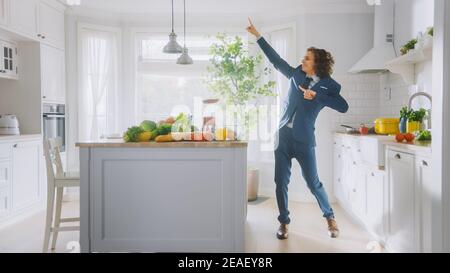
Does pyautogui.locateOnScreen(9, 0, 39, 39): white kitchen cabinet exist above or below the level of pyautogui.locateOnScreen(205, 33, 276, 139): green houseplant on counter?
above

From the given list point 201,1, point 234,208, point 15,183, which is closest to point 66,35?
point 201,1

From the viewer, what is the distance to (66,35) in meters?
5.03

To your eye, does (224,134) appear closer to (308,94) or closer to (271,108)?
(308,94)

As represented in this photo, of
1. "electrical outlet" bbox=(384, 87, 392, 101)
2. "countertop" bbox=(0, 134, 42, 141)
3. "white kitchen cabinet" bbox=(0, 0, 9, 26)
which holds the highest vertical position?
"white kitchen cabinet" bbox=(0, 0, 9, 26)

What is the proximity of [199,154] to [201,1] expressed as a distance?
112 inches

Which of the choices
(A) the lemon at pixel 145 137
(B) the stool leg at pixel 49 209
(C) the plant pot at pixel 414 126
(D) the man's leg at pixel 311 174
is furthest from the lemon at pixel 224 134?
(C) the plant pot at pixel 414 126

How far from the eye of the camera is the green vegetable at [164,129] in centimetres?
274

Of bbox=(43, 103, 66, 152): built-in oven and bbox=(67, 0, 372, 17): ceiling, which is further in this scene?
bbox=(67, 0, 372, 17): ceiling

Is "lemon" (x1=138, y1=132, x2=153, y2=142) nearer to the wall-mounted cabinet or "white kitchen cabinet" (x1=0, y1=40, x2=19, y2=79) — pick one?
the wall-mounted cabinet

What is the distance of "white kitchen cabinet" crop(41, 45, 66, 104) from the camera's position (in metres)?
4.50

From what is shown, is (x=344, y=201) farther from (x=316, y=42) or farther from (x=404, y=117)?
(x=316, y=42)

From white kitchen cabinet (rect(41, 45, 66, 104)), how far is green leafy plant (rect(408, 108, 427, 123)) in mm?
3768

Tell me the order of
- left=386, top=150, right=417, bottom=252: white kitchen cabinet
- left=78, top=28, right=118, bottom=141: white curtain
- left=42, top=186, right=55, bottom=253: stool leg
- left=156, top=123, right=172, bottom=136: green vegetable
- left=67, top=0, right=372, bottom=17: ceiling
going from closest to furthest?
left=386, top=150, right=417, bottom=252: white kitchen cabinet → left=156, top=123, right=172, bottom=136: green vegetable → left=42, top=186, right=55, bottom=253: stool leg → left=67, top=0, right=372, bottom=17: ceiling → left=78, top=28, right=118, bottom=141: white curtain

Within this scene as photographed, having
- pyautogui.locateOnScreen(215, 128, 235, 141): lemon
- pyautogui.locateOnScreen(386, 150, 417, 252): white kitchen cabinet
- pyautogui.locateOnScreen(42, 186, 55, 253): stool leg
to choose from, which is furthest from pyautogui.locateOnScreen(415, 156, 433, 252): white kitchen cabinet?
pyautogui.locateOnScreen(42, 186, 55, 253): stool leg
